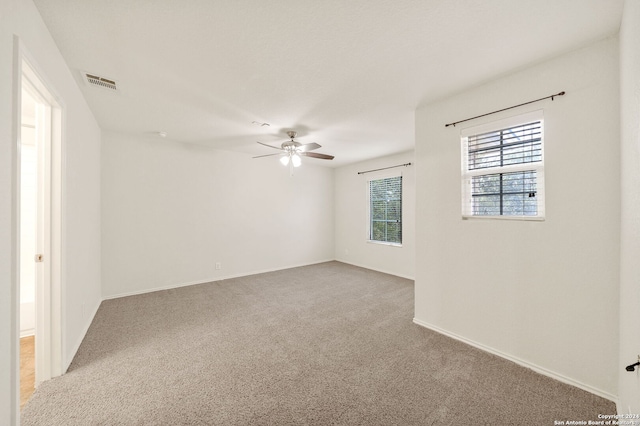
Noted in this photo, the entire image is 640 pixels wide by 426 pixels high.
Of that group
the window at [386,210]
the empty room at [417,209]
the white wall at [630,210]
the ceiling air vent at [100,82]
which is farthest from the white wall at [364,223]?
the ceiling air vent at [100,82]

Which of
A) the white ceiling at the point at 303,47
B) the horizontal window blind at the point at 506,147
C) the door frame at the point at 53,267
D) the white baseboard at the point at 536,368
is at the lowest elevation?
the white baseboard at the point at 536,368

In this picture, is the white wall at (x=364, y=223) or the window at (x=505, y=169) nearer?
the window at (x=505, y=169)

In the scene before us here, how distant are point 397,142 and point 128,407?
4.67 m

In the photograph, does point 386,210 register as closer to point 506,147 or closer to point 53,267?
point 506,147

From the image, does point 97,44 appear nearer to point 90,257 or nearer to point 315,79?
point 315,79

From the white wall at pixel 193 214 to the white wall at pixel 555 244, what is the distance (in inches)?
152

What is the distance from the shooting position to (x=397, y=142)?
448cm

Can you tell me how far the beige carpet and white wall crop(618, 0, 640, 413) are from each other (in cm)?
55

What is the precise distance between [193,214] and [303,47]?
148 inches

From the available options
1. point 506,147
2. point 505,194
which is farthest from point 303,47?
point 505,194

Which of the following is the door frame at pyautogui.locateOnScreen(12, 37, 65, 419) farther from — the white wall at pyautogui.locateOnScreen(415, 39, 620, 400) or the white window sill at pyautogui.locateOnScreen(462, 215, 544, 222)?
the white window sill at pyautogui.locateOnScreen(462, 215, 544, 222)

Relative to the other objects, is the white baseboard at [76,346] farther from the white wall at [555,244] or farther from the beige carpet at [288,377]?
the white wall at [555,244]

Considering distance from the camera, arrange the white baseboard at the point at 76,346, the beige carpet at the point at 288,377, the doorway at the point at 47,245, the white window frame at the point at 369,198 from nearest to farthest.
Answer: the beige carpet at the point at 288,377 < the doorway at the point at 47,245 < the white baseboard at the point at 76,346 < the white window frame at the point at 369,198

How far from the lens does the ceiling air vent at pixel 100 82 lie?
91.3 inches
